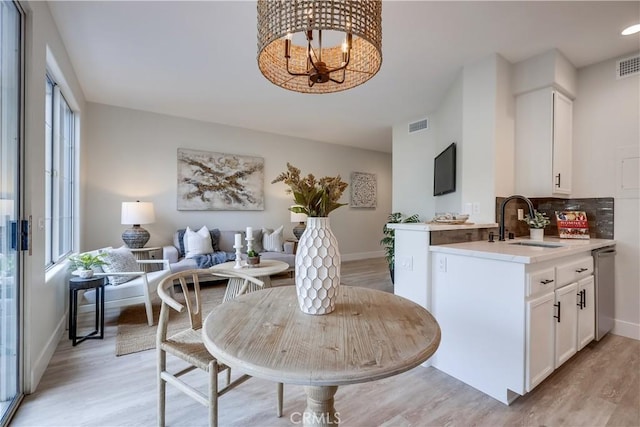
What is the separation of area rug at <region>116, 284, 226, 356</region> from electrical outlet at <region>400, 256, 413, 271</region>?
211cm

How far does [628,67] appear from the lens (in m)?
2.80

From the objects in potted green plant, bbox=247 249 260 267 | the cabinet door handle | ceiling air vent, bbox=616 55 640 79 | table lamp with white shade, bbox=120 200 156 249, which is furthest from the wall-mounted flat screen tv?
table lamp with white shade, bbox=120 200 156 249

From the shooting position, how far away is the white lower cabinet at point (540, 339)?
173 cm

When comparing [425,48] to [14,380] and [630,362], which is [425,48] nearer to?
[630,362]

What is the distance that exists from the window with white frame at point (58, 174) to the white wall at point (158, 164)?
581 millimetres

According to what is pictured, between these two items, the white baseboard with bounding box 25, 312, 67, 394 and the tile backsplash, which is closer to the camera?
the white baseboard with bounding box 25, 312, 67, 394

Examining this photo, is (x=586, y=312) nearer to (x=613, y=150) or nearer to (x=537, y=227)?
(x=537, y=227)

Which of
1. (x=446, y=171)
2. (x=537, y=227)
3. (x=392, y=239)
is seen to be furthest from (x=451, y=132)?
(x=392, y=239)

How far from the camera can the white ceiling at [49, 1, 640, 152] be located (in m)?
2.27

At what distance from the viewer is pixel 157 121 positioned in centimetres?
474

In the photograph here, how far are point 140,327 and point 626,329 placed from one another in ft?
14.9

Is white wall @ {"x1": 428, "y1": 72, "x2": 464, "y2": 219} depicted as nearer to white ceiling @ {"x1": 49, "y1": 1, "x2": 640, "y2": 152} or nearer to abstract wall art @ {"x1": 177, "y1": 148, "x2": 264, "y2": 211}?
white ceiling @ {"x1": 49, "y1": 1, "x2": 640, "y2": 152}

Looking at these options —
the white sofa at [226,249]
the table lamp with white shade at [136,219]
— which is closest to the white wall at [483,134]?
the white sofa at [226,249]

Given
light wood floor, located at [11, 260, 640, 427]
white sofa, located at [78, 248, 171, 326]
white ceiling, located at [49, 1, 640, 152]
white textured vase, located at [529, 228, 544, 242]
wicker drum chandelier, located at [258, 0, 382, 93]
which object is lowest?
light wood floor, located at [11, 260, 640, 427]
